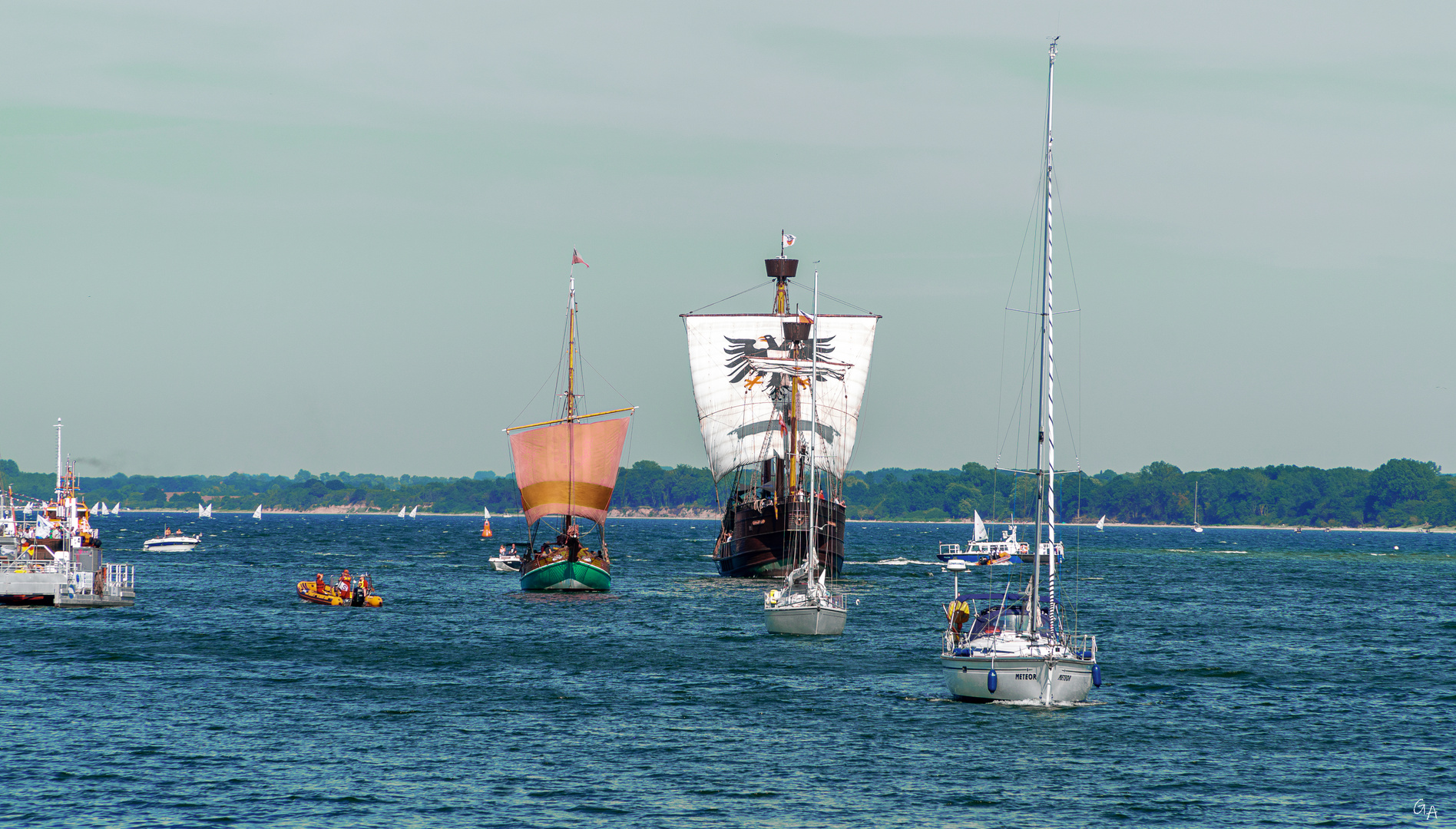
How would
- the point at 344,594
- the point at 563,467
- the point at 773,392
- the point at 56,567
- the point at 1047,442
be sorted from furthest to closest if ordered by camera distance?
the point at 773,392
the point at 563,467
the point at 344,594
the point at 56,567
the point at 1047,442

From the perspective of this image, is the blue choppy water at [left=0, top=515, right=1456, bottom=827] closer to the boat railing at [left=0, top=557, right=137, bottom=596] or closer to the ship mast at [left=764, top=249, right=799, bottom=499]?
the boat railing at [left=0, top=557, right=137, bottom=596]

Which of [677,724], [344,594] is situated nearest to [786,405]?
[344,594]

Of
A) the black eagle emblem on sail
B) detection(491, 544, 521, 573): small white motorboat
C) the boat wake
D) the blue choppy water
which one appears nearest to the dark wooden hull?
the black eagle emblem on sail

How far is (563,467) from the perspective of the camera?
94.1 m

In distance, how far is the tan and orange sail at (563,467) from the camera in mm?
94062

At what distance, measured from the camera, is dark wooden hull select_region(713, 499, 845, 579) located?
10525 cm

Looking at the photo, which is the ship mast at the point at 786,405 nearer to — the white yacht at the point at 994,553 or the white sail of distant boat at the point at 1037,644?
the white yacht at the point at 994,553

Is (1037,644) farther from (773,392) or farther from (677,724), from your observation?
(773,392)

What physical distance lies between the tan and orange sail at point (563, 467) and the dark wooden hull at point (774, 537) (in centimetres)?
1589

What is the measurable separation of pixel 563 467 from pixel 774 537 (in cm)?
2026

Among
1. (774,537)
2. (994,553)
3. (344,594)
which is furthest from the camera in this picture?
(994,553)

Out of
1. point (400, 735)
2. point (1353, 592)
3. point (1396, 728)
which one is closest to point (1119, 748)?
point (1396, 728)

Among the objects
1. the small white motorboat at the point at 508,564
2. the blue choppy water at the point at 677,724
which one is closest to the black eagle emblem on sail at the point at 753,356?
the small white motorboat at the point at 508,564

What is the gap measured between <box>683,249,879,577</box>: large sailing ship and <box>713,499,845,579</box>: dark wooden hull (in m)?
1.39
